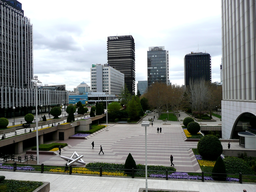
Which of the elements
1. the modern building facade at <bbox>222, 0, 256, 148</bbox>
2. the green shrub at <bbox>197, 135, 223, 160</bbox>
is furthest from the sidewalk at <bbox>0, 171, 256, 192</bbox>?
the modern building facade at <bbox>222, 0, 256, 148</bbox>

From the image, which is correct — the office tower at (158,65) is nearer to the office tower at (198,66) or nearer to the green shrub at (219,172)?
the office tower at (198,66)

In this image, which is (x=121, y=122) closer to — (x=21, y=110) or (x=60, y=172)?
(x=21, y=110)

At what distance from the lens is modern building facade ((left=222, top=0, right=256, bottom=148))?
2300 cm

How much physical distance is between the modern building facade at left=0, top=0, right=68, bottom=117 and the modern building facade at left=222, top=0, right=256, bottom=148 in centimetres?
4813

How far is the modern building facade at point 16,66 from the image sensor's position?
162 feet

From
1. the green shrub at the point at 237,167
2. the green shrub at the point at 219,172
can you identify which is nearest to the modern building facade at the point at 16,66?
the green shrub at the point at 219,172

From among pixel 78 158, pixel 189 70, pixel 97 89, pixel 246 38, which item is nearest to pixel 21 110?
pixel 78 158

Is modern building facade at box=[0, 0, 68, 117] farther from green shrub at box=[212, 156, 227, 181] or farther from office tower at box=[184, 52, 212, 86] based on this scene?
office tower at box=[184, 52, 212, 86]

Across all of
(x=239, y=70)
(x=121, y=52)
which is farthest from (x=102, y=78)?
(x=239, y=70)

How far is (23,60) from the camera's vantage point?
7594 centimetres

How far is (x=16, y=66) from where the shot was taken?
226ft

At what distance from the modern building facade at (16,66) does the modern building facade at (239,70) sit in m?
48.1

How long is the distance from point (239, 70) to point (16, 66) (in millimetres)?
69847

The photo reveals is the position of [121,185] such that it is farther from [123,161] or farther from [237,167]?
[237,167]
